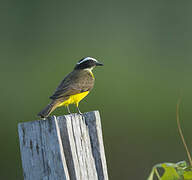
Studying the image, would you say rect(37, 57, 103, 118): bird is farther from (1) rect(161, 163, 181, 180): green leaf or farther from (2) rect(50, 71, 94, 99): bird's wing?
(1) rect(161, 163, 181, 180): green leaf

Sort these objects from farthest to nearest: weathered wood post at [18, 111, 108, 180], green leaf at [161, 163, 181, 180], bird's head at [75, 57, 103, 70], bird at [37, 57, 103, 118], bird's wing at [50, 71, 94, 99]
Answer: bird's head at [75, 57, 103, 70], bird's wing at [50, 71, 94, 99], bird at [37, 57, 103, 118], weathered wood post at [18, 111, 108, 180], green leaf at [161, 163, 181, 180]

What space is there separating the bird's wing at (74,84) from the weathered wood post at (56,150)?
7.20 ft

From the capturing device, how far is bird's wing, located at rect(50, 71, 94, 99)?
551 centimetres

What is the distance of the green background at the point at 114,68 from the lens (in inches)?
376

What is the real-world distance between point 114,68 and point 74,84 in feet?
21.1

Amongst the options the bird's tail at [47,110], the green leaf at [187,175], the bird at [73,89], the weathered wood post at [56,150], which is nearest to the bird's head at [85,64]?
the bird at [73,89]

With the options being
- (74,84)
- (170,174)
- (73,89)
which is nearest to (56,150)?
(170,174)

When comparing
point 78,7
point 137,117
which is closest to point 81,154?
point 137,117

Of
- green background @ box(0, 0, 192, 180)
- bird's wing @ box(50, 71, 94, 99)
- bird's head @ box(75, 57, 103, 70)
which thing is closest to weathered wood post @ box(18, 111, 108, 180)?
bird's wing @ box(50, 71, 94, 99)

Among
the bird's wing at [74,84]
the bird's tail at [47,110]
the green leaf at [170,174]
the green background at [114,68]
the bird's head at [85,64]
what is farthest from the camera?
the green background at [114,68]

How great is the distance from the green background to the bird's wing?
2759 millimetres

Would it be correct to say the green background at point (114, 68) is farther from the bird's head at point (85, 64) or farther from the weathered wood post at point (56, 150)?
the weathered wood post at point (56, 150)

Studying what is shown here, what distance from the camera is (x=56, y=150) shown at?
2.90m

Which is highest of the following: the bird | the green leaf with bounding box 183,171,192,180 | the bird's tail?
the bird
